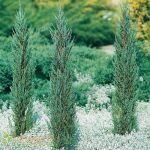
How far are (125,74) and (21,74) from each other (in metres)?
1.88

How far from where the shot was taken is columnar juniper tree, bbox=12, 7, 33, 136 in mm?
10625

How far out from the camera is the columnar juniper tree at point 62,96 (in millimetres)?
9492

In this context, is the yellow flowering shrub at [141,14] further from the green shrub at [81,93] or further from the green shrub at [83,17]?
the green shrub at [83,17]

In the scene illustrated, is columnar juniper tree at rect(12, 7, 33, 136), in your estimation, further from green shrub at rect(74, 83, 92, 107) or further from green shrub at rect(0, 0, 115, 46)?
green shrub at rect(0, 0, 115, 46)

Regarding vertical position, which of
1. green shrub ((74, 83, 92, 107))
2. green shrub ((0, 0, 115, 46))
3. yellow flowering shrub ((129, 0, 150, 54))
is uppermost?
yellow flowering shrub ((129, 0, 150, 54))

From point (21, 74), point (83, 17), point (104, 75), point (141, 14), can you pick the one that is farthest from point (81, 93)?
point (83, 17)

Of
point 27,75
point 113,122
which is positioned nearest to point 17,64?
point 27,75

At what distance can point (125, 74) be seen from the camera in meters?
10.5

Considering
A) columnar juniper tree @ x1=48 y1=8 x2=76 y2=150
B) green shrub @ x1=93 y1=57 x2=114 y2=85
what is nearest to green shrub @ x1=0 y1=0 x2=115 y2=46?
green shrub @ x1=93 y1=57 x2=114 y2=85

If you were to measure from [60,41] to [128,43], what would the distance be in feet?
4.91

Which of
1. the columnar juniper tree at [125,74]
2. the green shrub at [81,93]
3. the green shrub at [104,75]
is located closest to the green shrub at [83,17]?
the green shrub at [104,75]

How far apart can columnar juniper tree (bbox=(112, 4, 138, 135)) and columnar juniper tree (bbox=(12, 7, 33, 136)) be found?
160 cm

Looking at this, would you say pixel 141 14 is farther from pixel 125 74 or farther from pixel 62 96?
pixel 62 96

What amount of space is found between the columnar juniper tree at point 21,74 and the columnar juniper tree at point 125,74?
5.24 feet
